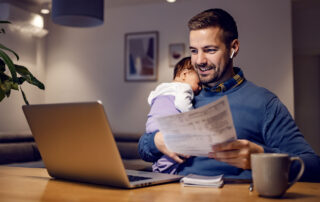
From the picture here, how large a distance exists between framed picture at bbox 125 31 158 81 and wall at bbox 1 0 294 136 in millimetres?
79

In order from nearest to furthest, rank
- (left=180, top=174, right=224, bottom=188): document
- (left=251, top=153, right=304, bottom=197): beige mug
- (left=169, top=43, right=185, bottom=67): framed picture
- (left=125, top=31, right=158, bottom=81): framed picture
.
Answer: (left=251, top=153, right=304, bottom=197): beige mug → (left=180, top=174, right=224, bottom=188): document → (left=169, top=43, right=185, bottom=67): framed picture → (left=125, top=31, right=158, bottom=81): framed picture

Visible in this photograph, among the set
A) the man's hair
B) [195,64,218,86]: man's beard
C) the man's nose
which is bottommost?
[195,64,218,86]: man's beard

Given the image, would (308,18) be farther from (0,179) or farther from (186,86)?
(0,179)

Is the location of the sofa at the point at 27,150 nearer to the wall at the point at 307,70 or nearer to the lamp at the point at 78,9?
the lamp at the point at 78,9

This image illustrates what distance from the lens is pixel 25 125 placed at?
5.09 meters

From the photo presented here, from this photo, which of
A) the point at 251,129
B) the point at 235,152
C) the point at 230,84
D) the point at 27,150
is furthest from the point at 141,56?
the point at 235,152

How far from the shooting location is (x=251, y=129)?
136cm

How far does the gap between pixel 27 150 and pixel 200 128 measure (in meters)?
3.57

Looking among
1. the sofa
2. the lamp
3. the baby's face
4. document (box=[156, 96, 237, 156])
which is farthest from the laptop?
the sofa

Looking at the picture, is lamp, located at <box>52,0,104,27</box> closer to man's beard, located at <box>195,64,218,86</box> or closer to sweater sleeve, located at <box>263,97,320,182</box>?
man's beard, located at <box>195,64,218,86</box>

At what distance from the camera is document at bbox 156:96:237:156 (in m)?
0.80

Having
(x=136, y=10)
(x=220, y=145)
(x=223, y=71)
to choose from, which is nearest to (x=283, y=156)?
(x=220, y=145)

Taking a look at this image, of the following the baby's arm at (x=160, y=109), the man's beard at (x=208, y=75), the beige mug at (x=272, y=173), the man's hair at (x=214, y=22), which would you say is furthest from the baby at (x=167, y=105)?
the beige mug at (x=272, y=173)

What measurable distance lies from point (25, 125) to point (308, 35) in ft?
14.2
